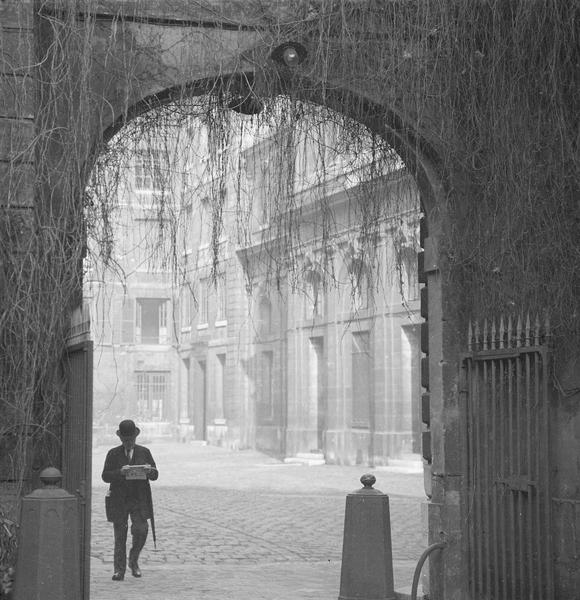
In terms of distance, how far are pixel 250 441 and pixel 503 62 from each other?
3009cm

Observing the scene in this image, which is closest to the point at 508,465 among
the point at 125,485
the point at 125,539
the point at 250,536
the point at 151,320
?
the point at 125,539

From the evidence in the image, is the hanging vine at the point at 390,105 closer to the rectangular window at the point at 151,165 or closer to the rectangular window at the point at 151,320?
the rectangular window at the point at 151,165

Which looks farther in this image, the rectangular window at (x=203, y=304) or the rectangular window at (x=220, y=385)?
the rectangular window at (x=203, y=304)

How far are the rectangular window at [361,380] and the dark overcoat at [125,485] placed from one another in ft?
58.4

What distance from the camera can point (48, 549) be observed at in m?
6.46

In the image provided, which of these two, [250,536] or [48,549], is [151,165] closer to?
[48,549]

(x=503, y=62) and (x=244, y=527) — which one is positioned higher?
(x=503, y=62)

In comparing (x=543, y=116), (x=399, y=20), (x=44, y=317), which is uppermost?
(x=399, y=20)

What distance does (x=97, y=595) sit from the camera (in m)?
10.0

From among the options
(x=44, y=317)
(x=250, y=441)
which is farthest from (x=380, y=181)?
(x=250, y=441)

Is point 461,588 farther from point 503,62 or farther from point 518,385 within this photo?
point 503,62

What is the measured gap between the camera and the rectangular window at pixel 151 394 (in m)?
47.3

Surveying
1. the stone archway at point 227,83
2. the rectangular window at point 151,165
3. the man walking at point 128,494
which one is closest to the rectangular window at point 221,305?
the man walking at point 128,494

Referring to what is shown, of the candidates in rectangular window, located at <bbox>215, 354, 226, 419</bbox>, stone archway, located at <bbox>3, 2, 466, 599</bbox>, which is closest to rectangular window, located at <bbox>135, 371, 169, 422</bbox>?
rectangular window, located at <bbox>215, 354, 226, 419</bbox>
